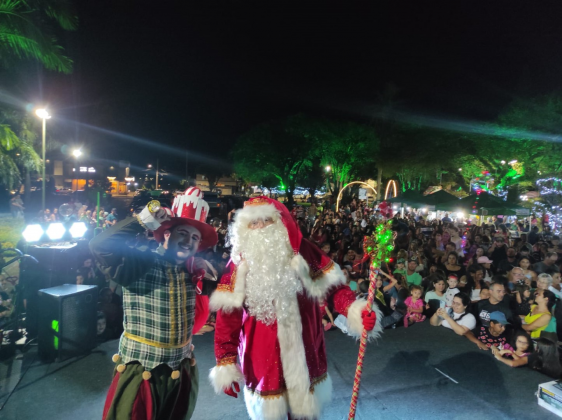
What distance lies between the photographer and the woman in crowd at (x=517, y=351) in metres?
4.90

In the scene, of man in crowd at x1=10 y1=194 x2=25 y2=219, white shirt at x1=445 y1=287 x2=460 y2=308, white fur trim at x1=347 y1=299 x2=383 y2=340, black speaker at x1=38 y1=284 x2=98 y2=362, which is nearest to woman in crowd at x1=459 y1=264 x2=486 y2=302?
white shirt at x1=445 y1=287 x2=460 y2=308

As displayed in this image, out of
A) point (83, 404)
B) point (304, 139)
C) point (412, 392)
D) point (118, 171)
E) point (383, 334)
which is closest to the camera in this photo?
point (83, 404)

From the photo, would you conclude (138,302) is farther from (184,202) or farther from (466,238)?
(466,238)

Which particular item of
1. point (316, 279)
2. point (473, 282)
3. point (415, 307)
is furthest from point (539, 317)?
point (316, 279)

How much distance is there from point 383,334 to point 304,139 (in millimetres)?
24904

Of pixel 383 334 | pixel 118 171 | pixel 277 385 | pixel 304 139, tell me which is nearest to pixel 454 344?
pixel 383 334

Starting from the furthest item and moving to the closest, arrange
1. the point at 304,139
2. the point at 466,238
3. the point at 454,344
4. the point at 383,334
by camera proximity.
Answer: the point at 304,139, the point at 466,238, the point at 383,334, the point at 454,344

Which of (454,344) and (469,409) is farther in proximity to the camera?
(454,344)

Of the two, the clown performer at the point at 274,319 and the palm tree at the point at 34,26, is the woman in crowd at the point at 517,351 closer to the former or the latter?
the clown performer at the point at 274,319

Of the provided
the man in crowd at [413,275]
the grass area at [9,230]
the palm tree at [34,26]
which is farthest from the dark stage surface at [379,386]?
the grass area at [9,230]

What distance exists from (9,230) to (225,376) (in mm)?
16368

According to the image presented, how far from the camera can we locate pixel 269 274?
111 inches

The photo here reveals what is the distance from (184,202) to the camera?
2.91 m

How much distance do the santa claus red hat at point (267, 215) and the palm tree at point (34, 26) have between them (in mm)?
5999
